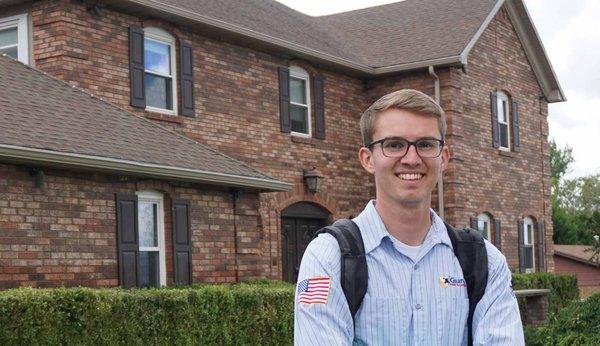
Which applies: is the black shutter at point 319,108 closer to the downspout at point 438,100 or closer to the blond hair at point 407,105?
the downspout at point 438,100

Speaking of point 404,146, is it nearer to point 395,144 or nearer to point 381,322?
point 395,144

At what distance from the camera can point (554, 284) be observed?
23.8 m

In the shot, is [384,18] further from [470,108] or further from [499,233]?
[499,233]

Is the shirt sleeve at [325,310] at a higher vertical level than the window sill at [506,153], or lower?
lower

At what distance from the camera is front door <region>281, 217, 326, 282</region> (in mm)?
19844

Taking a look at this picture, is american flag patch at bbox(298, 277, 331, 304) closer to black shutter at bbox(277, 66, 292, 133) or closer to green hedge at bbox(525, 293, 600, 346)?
green hedge at bbox(525, 293, 600, 346)

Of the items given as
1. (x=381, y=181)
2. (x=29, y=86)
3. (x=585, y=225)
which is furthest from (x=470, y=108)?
(x=381, y=181)

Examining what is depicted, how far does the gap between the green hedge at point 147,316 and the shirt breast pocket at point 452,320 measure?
7.19 metres

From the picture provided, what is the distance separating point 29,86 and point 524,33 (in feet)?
49.4

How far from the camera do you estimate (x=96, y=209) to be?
13734 mm

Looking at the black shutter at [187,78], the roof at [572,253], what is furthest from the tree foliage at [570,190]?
the black shutter at [187,78]

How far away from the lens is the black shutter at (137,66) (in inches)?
642

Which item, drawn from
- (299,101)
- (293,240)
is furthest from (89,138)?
(299,101)

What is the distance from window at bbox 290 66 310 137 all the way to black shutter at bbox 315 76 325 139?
17cm
